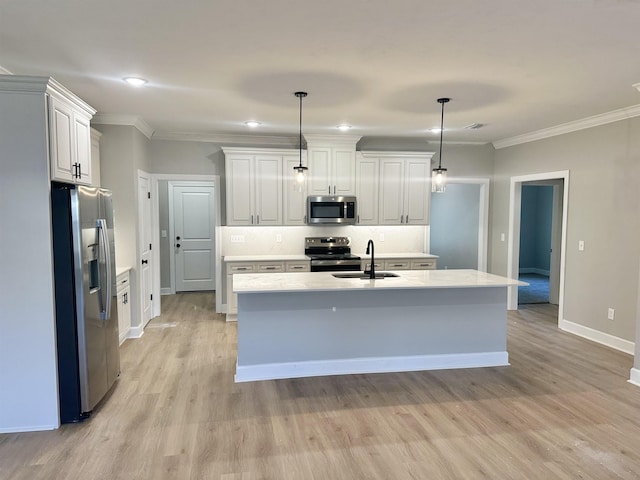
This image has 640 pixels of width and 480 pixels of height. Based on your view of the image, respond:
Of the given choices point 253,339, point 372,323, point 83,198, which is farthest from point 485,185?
point 83,198

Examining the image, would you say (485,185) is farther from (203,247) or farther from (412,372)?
(203,247)

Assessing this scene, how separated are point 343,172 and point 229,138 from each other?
67.7 inches

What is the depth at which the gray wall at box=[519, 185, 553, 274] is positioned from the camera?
9766 millimetres

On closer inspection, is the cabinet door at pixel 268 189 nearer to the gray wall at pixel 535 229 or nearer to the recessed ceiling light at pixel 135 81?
the recessed ceiling light at pixel 135 81

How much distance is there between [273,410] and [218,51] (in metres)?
2.65

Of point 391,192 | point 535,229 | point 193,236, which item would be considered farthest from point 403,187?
point 535,229

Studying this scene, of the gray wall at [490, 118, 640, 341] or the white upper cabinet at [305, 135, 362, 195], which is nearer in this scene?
the gray wall at [490, 118, 640, 341]

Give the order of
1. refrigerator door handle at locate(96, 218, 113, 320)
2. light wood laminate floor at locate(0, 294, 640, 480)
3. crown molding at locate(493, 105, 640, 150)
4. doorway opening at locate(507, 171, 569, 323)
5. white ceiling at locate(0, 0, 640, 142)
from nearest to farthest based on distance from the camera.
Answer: white ceiling at locate(0, 0, 640, 142)
light wood laminate floor at locate(0, 294, 640, 480)
refrigerator door handle at locate(96, 218, 113, 320)
crown molding at locate(493, 105, 640, 150)
doorway opening at locate(507, 171, 569, 323)

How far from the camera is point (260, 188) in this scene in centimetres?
564

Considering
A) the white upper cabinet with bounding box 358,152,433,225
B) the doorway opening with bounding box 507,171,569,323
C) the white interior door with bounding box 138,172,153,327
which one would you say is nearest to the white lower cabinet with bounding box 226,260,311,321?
the white interior door with bounding box 138,172,153,327

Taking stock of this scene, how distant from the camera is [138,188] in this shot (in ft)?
16.1

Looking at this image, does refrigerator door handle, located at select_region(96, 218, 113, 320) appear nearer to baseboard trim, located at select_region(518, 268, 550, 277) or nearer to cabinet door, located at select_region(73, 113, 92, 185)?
cabinet door, located at select_region(73, 113, 92, 185)

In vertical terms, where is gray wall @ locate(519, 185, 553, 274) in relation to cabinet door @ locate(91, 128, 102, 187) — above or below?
below

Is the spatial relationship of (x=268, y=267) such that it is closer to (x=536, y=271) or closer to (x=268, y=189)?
(x=268, y=189)
